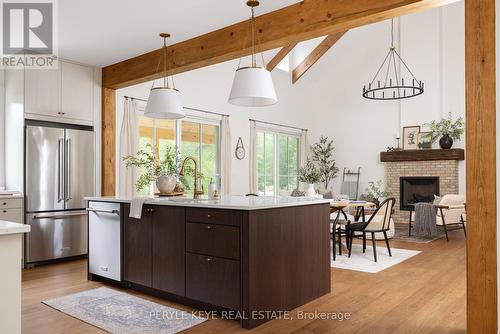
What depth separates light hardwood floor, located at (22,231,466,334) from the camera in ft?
8.97

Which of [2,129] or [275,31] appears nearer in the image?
[275,31]

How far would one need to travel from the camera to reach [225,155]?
7.48m

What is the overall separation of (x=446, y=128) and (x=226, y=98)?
452cm

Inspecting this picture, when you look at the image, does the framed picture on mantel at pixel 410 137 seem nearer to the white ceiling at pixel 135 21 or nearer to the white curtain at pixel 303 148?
the white curtain at pixel 303 148

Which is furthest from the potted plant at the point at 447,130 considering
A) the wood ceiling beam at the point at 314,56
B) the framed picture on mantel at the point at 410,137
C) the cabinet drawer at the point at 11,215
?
the cabinet drawer at the point at 11,215

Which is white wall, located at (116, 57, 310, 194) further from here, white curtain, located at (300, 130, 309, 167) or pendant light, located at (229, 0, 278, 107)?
pendant light, located at (229, 0, 278, 107)

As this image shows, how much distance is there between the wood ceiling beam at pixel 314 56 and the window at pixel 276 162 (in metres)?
1.55

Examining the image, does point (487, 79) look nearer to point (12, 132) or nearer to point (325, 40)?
point (12, 132)

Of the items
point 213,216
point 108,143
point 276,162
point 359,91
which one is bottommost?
point 213,216

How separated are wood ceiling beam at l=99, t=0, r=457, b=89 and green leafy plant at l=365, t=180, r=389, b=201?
561cm

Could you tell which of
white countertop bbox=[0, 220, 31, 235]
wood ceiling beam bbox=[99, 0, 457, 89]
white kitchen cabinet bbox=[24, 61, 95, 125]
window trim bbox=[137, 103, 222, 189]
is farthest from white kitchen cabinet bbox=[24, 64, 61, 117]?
white countertop bbox=[0, 220, 31, 235]

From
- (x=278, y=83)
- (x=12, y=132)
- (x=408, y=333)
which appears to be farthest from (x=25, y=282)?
(x=278, y=83)

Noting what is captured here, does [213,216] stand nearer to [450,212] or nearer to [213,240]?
[213,240]

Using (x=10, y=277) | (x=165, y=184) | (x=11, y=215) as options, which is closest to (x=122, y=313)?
(x=165, y=184)
